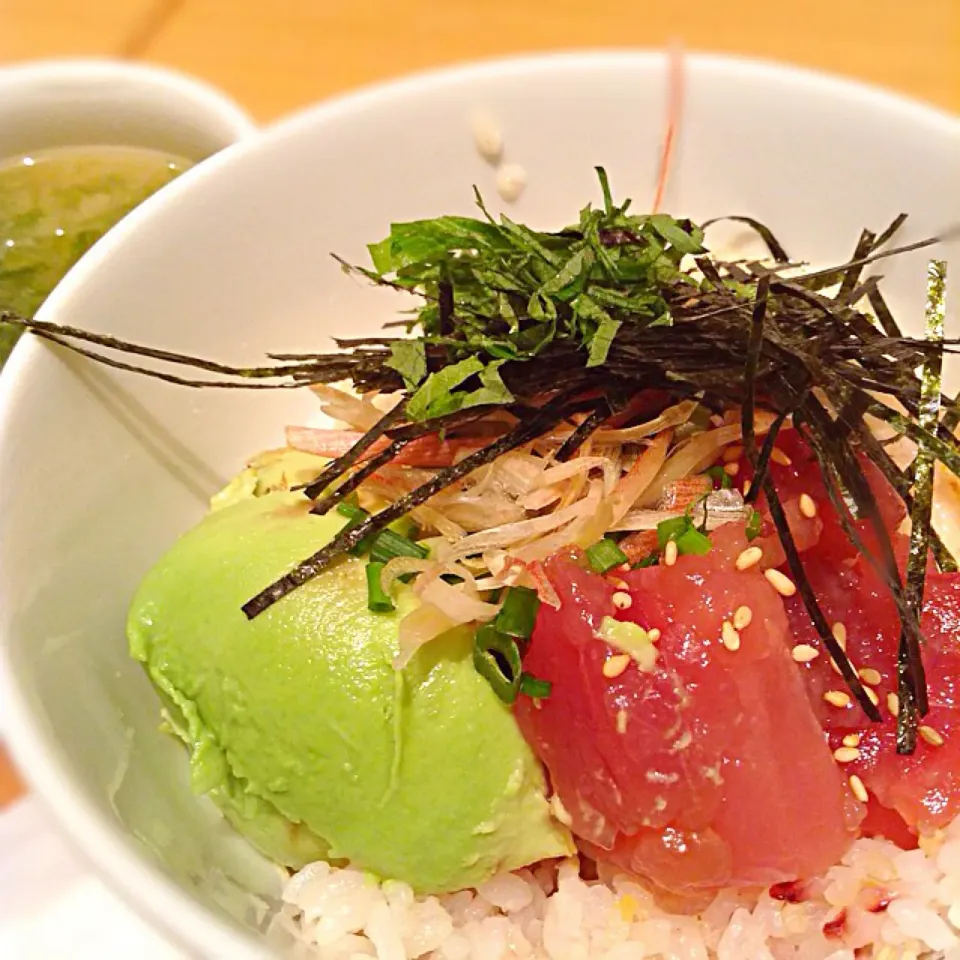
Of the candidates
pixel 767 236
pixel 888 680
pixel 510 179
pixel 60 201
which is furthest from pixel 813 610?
pixel 60 201

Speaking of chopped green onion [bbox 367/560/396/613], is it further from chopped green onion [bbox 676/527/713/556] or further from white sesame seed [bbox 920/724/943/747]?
white sesame seed [bbox 920/724/943/747]

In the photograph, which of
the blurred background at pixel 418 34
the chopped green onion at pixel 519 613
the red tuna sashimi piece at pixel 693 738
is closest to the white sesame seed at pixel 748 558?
the red tuna sashimi piece at pixel 693 738

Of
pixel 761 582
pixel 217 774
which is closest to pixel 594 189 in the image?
pixel 761 582

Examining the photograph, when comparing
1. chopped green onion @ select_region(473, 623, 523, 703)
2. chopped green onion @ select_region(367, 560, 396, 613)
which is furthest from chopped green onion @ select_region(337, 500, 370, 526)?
chopped green onion @ select_region(473, 623, 523, 703)

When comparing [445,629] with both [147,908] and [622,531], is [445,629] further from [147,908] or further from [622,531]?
[147,908]

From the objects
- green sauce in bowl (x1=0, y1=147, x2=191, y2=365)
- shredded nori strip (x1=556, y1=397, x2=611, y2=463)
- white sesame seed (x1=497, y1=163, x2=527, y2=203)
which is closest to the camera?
shredded nori strip (x1=556, y1=397, x2=611, y2=463)

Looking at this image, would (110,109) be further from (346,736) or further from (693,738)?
(693,738)
